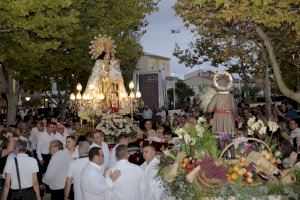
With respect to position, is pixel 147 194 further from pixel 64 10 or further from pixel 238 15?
pixel 64 10

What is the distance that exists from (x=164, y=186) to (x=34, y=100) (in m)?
59.8

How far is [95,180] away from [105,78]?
10787 mm

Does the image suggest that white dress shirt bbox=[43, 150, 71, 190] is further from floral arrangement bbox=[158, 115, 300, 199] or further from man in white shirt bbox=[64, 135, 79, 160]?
floral arrangement bbox=[158, 115, 300, 199]

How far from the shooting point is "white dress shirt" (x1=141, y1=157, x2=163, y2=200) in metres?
8.27

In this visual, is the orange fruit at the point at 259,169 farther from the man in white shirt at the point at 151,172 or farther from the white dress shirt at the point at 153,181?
the man in white shirt at the point at 151,172

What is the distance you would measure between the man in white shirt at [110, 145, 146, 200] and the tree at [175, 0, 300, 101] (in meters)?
5.84

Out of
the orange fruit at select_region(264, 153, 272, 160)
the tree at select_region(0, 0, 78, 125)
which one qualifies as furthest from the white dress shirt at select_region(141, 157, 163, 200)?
the tree at select_region(0, 0, 78, 125)

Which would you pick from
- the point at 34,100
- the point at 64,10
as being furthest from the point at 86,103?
the point at 34,100

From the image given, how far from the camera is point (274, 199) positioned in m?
6.79

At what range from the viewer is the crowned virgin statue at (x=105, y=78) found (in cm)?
1867

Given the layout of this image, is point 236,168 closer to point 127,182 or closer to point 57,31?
point 127,182

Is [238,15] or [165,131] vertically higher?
[238,15]

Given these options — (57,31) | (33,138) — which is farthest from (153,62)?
(33,138)

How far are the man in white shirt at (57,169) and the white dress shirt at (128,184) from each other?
2428mm
